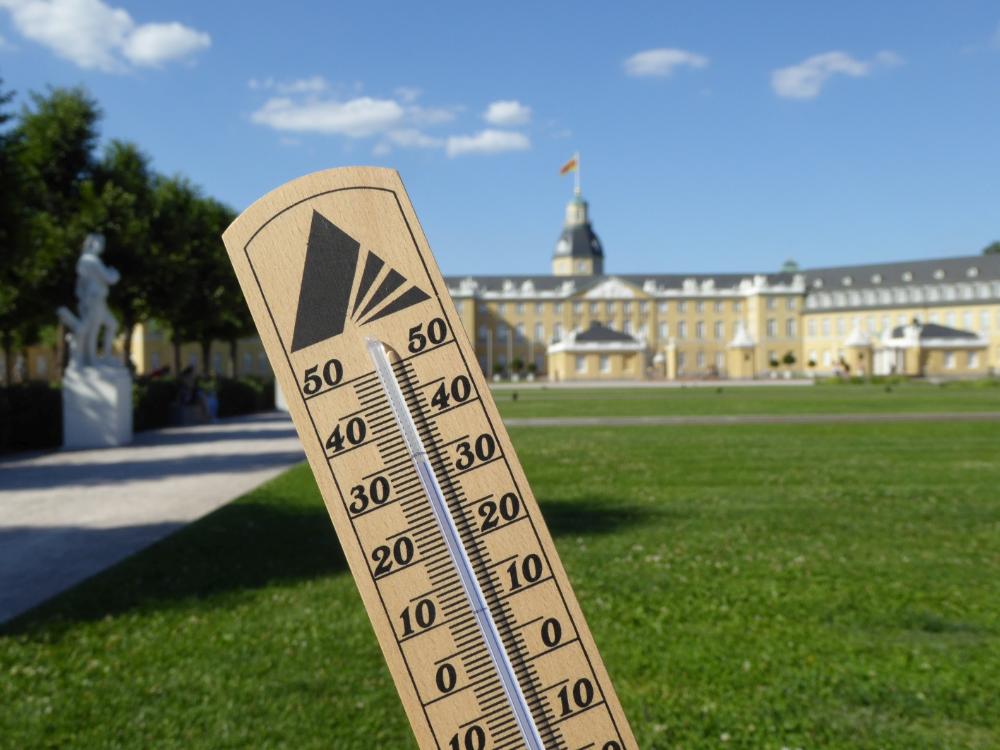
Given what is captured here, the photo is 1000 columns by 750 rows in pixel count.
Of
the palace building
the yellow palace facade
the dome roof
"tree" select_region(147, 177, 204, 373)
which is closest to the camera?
"tree" select_region(147, 177, 204, 373)

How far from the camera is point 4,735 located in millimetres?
3932

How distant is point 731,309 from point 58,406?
96.4 metres

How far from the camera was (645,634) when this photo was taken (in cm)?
523

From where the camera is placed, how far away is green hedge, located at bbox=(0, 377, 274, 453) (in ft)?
58.0

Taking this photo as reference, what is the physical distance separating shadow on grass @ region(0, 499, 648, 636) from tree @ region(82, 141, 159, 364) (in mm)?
20851

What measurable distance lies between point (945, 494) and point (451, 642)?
1045cm

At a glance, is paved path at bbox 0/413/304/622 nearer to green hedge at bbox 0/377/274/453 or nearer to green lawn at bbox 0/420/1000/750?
green lawn at bbox 0/420/1000/750

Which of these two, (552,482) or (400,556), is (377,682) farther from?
(552,482)

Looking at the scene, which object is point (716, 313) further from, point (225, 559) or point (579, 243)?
point (225, 559)

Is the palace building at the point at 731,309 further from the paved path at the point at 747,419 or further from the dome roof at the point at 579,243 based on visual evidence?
the paved path at the point at 747,419

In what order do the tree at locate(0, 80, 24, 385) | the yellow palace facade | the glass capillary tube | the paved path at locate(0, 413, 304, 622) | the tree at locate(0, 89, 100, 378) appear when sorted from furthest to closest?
the yellow palace facade
the tree at locate(0, 89, 100, 378)
the tree at locate(0, 80, 24, 385)
the paved path at locate(0, 413, 304, 622)
the glass capillary tube

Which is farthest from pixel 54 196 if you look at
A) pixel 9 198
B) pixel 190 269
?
pixel 9 198

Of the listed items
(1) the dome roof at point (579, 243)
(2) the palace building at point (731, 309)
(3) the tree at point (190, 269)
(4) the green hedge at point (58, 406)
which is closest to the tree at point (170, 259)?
(3) the tree at point (190, 269)

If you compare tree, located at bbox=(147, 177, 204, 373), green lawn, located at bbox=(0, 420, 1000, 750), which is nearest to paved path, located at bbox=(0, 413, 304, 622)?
green lawn, located at bbox=(0, 420, 1000, 750)
